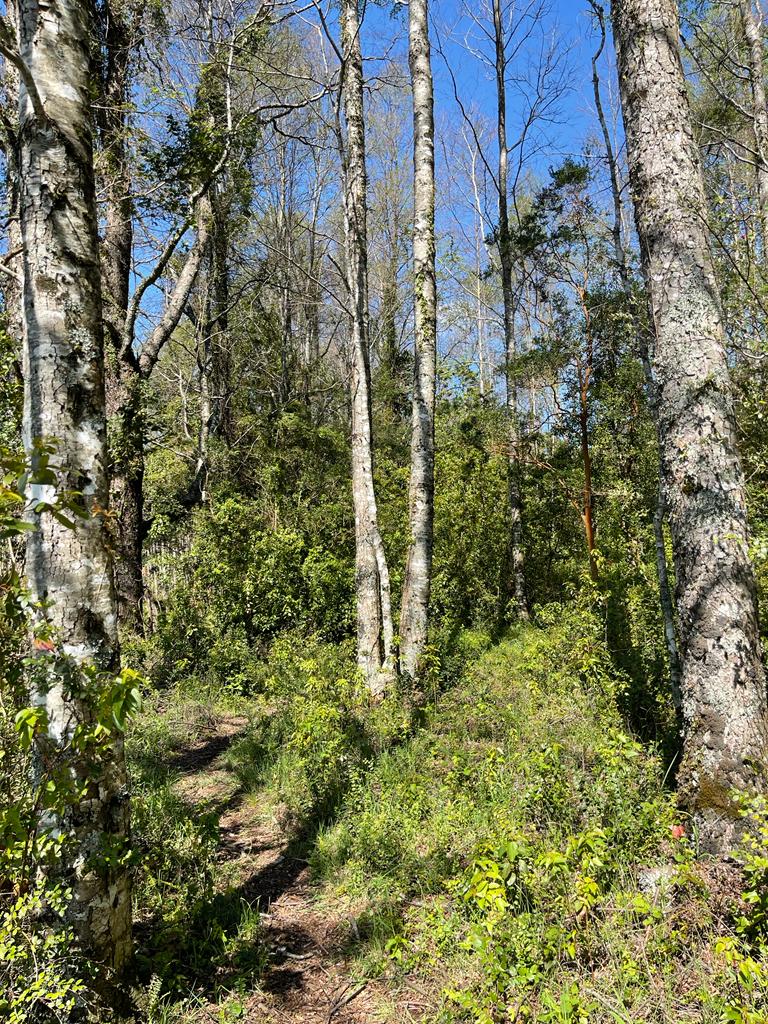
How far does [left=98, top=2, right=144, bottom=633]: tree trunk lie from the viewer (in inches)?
315

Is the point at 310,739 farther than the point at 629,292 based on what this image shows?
No

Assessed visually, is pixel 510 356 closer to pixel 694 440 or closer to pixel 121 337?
pixel 121 337

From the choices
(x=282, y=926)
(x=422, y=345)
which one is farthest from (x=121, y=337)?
(x=282, y=926)

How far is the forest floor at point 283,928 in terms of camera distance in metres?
2.83

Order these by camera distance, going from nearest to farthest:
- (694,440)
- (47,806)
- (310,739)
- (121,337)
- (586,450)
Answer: (47,806) < (694,440) < (310,739) < (121,337) < (586,450)

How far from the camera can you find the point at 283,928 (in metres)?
3.46

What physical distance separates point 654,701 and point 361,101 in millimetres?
7406

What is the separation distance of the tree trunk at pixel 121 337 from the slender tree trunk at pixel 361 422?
290 centimetres

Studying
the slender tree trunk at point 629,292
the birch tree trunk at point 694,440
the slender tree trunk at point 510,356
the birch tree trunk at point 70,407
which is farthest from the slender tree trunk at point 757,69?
the birch tree trunk at point 70,407

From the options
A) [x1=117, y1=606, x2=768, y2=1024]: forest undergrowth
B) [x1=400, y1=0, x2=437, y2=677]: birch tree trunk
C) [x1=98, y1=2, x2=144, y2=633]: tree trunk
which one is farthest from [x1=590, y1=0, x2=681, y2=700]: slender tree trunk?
[x1=98, y1=2, x2=144, y2=633]: tree trunk

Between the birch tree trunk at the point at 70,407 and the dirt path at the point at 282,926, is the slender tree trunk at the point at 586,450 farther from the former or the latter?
the birch tree trunk at the point at 70,407

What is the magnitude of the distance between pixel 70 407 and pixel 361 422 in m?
4.66

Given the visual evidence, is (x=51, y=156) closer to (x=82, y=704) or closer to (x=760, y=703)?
(x=82, y=704)

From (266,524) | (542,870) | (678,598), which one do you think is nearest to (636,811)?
(542,870)
